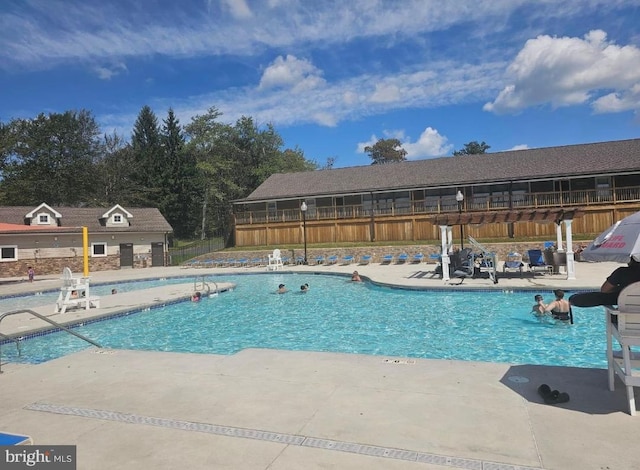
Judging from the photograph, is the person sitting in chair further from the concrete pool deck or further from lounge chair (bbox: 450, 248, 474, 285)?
lounge chair (bbox: 450, 248, 474, 285)

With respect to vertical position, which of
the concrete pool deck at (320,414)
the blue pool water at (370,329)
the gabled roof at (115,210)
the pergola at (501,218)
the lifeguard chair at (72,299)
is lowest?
A: the blue pool water at (370,329)

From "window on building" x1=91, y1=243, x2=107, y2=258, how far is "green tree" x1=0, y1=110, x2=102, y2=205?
820 inches

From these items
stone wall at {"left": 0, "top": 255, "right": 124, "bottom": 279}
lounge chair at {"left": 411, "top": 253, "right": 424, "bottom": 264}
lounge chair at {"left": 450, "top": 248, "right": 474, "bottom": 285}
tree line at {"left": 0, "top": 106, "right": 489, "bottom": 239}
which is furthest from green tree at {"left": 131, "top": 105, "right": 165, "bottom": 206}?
lounge chair at {"left": 450, "top": 248, "right": 474, "bottom": 285}

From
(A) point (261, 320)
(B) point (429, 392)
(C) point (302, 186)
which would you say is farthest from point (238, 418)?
(C) point (302, 186)

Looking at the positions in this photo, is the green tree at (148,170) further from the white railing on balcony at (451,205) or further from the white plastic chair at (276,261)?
the white plastic chair at (276,261)

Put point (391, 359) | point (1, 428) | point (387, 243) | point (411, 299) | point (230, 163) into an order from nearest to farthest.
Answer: point (1, 428) → point (391, 359) → point (411, 299) → point (387, 243) → point (230, 163)

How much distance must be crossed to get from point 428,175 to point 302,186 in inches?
428

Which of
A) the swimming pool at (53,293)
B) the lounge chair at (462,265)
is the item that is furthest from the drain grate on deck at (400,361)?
the swimming pool at (53,293)

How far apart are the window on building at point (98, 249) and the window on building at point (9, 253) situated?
4728 mm

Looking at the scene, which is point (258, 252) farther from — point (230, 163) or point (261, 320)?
point (230, 163)

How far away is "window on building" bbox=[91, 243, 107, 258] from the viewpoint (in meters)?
32.1

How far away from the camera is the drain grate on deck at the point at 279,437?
127 inches

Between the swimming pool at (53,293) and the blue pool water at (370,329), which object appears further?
the swimming pool at (53,293)

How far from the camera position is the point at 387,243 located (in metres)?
30.8
